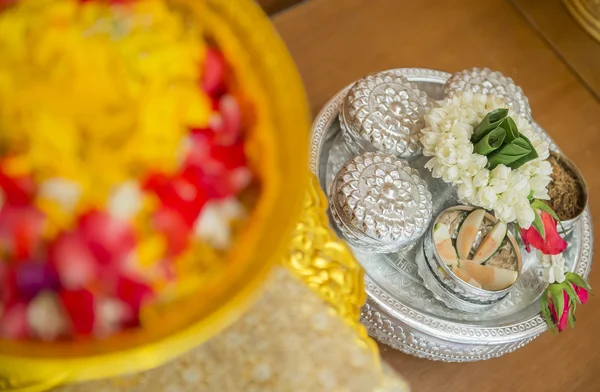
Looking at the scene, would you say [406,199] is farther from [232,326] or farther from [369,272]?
[232,326]

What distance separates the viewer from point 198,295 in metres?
0.28

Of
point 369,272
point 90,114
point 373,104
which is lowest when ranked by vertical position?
point 369,272

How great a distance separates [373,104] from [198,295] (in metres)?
0.38

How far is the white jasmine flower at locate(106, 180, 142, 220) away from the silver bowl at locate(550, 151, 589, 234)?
51 cm

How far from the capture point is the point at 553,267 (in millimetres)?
604

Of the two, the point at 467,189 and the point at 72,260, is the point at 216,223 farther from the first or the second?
the point at 467,189

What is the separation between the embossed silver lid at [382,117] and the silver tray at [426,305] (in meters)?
0.03

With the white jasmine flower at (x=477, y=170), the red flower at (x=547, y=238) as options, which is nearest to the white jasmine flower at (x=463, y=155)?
the white jasmine flower at (x=477, y=170)

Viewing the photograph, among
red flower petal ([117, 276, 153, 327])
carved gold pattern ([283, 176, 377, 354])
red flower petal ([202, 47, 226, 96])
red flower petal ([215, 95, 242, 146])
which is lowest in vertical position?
carved gold pattern ([283, 176, 377, 354])

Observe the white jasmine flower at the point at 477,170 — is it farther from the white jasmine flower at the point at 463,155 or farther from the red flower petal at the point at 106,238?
the red flower petal at the point at 106,238

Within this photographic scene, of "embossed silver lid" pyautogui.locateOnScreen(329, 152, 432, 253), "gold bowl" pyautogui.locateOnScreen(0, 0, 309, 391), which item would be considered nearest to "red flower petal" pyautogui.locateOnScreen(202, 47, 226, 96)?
"gold bowl" pyautogui.locateOnScreen(0, 0, 309, 391)

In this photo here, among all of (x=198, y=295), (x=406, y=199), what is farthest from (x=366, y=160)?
(x=198, y=295)

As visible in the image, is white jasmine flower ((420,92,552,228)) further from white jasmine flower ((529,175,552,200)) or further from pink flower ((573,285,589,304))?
pink flower ((573,285,589,304))

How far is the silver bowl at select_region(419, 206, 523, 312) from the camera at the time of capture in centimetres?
53
